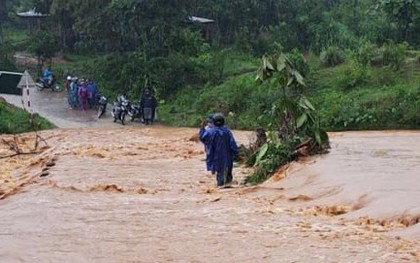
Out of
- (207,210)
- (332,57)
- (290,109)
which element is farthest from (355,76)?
(207,210)

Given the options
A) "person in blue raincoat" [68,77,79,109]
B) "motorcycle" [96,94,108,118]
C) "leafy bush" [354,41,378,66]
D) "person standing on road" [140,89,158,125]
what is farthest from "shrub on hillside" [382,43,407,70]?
"person in blue raincoat" [68,77,79,109]

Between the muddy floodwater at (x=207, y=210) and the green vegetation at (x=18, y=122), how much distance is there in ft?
22.7

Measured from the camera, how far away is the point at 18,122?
23.9 metres

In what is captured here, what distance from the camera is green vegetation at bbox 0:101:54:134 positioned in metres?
23.3

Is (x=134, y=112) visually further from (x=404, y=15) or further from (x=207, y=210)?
(x=207, y=210)

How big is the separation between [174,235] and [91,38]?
26.2 meters

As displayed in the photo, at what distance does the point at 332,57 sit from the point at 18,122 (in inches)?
442

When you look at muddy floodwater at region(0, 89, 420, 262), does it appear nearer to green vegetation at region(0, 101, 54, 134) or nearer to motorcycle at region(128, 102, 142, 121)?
green vegetation at region(0, 101, 54, 134)

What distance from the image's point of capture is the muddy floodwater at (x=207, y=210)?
749 cm

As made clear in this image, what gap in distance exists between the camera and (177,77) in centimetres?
2862

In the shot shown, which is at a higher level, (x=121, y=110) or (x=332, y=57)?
(x=332, y=57)

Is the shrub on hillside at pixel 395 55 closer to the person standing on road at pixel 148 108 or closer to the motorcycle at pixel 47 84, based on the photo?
the person standing on road at pixel 148 108

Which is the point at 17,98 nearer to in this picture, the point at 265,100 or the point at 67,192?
the point at 265,100

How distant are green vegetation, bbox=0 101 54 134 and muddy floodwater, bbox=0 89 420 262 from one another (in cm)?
692
